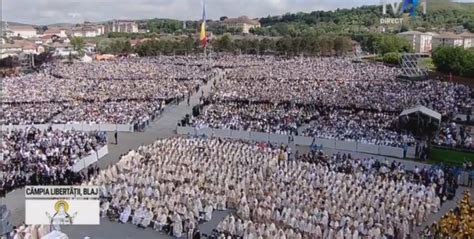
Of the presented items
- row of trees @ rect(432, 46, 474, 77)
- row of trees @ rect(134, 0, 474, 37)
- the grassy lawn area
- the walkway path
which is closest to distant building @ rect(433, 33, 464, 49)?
row of trees @ rect(134, 0, 474, 37)

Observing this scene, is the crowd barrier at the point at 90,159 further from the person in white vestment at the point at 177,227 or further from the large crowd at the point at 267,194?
the person in white vestment at the point at 177,227

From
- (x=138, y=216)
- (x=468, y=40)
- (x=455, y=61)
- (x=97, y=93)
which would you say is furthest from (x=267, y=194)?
(x=468, y=40)

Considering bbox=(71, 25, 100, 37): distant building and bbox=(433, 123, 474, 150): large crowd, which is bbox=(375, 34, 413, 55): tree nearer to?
bbox=(433, 123, 474, 150): large crowd

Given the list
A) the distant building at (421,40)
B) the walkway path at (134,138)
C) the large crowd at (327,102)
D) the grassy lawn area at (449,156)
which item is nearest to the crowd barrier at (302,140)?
the large crowd at (327,102)

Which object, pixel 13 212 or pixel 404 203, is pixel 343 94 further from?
pixel 13 212

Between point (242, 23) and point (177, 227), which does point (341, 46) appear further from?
point (242, 23)

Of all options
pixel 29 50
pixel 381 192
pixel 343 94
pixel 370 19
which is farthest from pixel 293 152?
pixel 370 19
